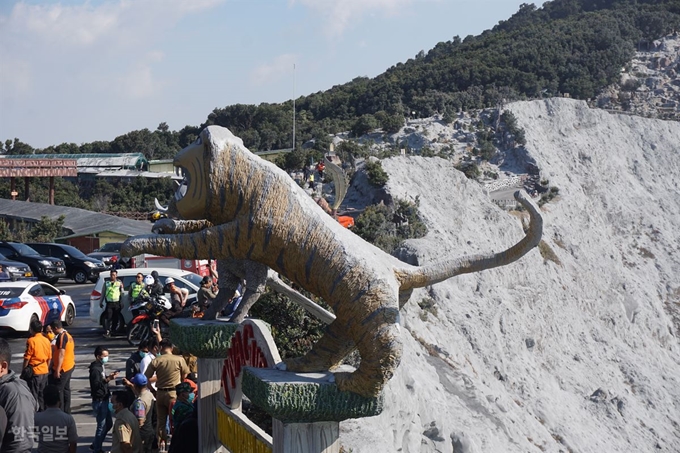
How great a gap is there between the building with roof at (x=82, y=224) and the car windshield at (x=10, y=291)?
39.9 feet

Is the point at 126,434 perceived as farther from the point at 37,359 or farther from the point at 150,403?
the point at 37,359

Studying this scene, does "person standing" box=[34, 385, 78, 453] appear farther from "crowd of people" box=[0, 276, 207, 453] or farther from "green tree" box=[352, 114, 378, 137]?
"green tree" box=[352, 114, 378, 137]

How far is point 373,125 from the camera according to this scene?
49.4m

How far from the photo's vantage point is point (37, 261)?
2578cm

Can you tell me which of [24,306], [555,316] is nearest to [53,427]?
[24,306]

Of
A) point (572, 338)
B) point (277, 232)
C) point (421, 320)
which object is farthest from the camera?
point (572, 338)

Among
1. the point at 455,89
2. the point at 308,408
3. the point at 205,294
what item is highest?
the point at 455,89

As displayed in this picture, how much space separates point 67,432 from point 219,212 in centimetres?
289

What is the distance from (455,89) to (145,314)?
5301 cm

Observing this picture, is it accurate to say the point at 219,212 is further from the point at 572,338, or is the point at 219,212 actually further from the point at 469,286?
the point at 572,338

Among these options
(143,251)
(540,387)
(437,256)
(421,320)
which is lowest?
(540,387)

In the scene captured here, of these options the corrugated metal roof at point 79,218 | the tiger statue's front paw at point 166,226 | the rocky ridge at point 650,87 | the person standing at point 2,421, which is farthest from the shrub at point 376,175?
the rocky ridge at point 650,87

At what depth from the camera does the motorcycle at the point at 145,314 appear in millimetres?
14922

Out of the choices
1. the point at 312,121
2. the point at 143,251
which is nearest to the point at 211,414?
the point at 143,251
